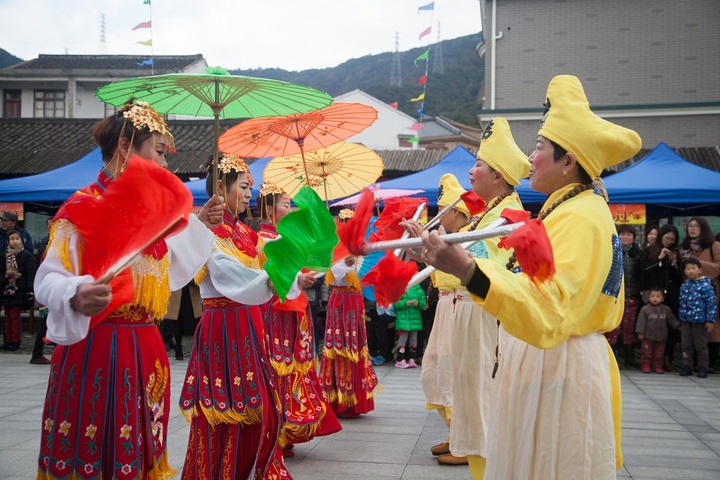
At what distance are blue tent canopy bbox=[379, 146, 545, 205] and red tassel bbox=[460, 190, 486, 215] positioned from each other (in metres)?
4.71

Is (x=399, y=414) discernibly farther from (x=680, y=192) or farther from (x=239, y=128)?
(x=680, y=192)

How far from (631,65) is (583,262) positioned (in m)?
16.2

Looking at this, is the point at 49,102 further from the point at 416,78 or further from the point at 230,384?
the point at 416,78

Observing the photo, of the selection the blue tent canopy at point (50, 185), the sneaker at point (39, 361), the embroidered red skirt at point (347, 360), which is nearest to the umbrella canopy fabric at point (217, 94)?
the embroidered red skirt at point (347, 360)

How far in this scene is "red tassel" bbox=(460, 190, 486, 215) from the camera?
479cm

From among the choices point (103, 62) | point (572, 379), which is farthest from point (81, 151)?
point (572, 379)

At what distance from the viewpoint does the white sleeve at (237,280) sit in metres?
3.34

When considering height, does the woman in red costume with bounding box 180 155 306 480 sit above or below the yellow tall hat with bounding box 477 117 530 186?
below

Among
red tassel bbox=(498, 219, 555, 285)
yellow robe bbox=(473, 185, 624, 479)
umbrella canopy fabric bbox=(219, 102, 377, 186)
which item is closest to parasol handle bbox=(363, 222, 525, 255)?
red tassel bbox=(498, 219, 555, 285)

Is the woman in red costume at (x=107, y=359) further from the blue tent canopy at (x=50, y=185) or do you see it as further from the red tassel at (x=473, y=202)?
the blue tent canopy at (x=50, y=185)

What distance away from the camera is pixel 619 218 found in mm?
9555

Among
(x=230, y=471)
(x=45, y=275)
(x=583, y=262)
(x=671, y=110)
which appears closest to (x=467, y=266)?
(x=583, y=262)

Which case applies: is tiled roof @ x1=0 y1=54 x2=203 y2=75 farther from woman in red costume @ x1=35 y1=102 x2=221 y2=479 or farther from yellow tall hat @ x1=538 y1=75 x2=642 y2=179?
yellow tall hat @ x1=538 y1=75 x2=642 y2=179

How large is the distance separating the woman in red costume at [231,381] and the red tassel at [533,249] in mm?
1655
